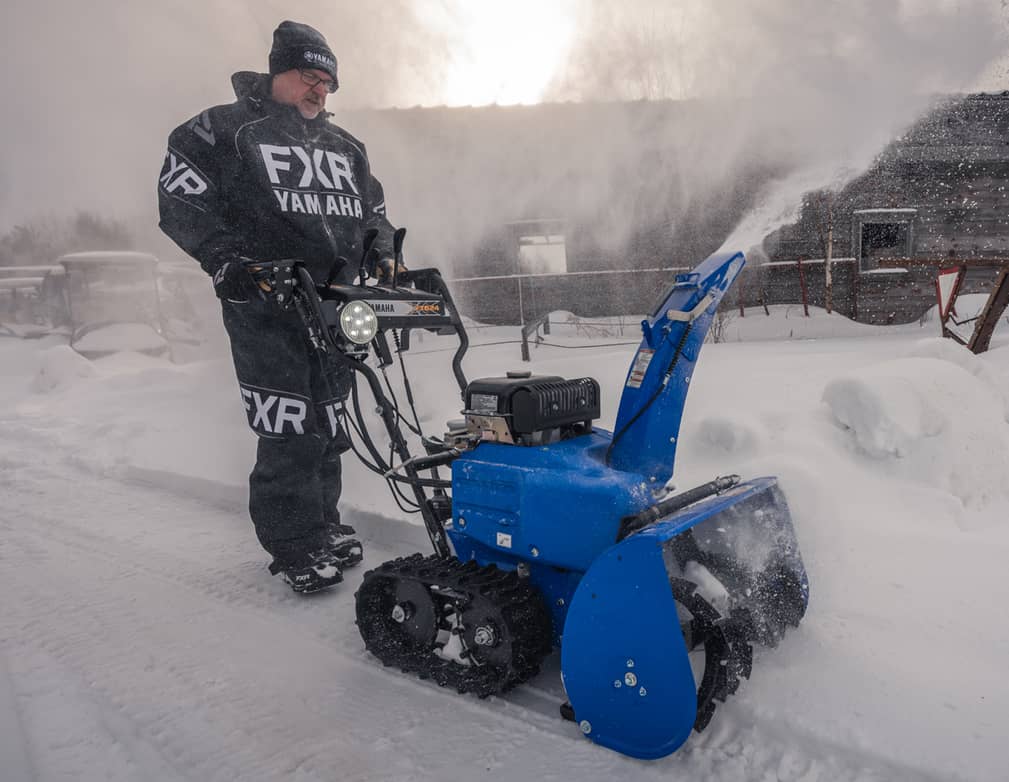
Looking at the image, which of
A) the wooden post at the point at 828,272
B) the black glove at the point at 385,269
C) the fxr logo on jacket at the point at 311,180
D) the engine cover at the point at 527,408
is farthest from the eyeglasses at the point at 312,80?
the wooden post at the point at 828,272

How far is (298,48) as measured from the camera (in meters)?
2.99

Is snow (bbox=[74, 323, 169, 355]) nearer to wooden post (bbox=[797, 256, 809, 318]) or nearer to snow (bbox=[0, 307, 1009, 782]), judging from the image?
snow (bbox=[0, 307, 1009, 782])

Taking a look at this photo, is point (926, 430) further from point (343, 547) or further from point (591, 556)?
point (343, 547)

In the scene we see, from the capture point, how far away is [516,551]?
86.0 inches

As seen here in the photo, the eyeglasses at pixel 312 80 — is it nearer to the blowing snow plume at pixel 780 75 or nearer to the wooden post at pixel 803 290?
the blowing snow plume at pixel 780 75

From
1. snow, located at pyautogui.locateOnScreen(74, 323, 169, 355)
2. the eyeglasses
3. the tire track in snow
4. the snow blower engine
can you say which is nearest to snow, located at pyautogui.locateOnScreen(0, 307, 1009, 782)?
the tire track in snow

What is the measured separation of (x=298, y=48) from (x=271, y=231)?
77 centimetres

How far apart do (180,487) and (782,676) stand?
13.1ft

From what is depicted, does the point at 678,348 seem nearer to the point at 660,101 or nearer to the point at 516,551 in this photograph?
the point at 516,551

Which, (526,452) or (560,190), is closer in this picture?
(526,452)

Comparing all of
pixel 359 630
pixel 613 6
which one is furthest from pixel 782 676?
pixel 613 6

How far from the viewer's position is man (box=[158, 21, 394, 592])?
9.75ft

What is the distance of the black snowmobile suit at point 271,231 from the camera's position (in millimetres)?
2975

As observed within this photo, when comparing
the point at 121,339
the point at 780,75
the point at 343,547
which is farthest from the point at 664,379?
the point at 121,339
